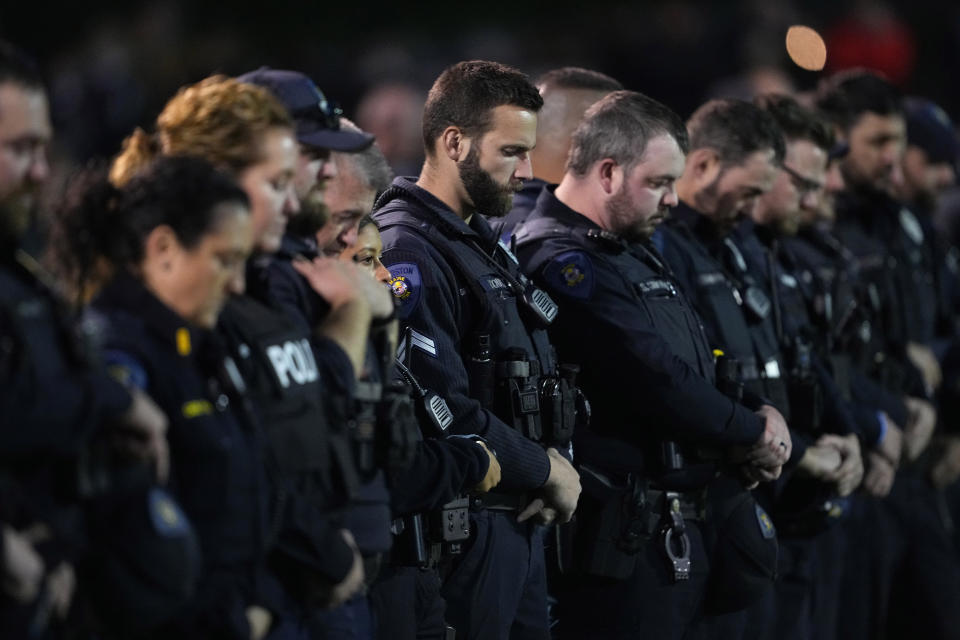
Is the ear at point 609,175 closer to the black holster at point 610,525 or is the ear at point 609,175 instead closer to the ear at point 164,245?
the black holster at point 610,525

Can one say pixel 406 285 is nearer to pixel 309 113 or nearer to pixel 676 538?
pixel 309 113

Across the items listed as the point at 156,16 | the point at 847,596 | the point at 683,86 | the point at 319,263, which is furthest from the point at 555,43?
the point at 319,263

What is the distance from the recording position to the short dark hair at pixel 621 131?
17.0 ft

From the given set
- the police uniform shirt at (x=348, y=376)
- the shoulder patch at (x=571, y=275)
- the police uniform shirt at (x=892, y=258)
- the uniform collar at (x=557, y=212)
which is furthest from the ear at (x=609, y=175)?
the police uniform shirt at (x=892, y=258)

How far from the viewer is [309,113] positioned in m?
3.80

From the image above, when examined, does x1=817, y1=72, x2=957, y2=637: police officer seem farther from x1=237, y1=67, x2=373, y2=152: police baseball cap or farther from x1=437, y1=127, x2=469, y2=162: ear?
x1=237, y1=67, x2=373, y2=152: police baseball cap

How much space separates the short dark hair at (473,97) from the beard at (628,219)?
495 mm

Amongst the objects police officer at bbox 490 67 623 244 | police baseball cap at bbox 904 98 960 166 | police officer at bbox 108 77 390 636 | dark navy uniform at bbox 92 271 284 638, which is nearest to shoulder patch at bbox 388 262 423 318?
police officer at bbox 108 77 390 636

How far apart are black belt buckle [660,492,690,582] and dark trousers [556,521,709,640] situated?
0.10 feet

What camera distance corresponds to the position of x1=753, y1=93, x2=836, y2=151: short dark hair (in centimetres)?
630

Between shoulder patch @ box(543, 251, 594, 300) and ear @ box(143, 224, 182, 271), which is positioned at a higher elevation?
ear @ box(143, 224, 182, 271)

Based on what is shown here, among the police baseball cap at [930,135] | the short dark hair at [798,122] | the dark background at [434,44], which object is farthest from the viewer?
the dark background at [434,44]

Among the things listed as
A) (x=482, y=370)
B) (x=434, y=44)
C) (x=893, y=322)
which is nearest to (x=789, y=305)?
(x=893, y=322)

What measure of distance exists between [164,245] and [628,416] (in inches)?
88.9
